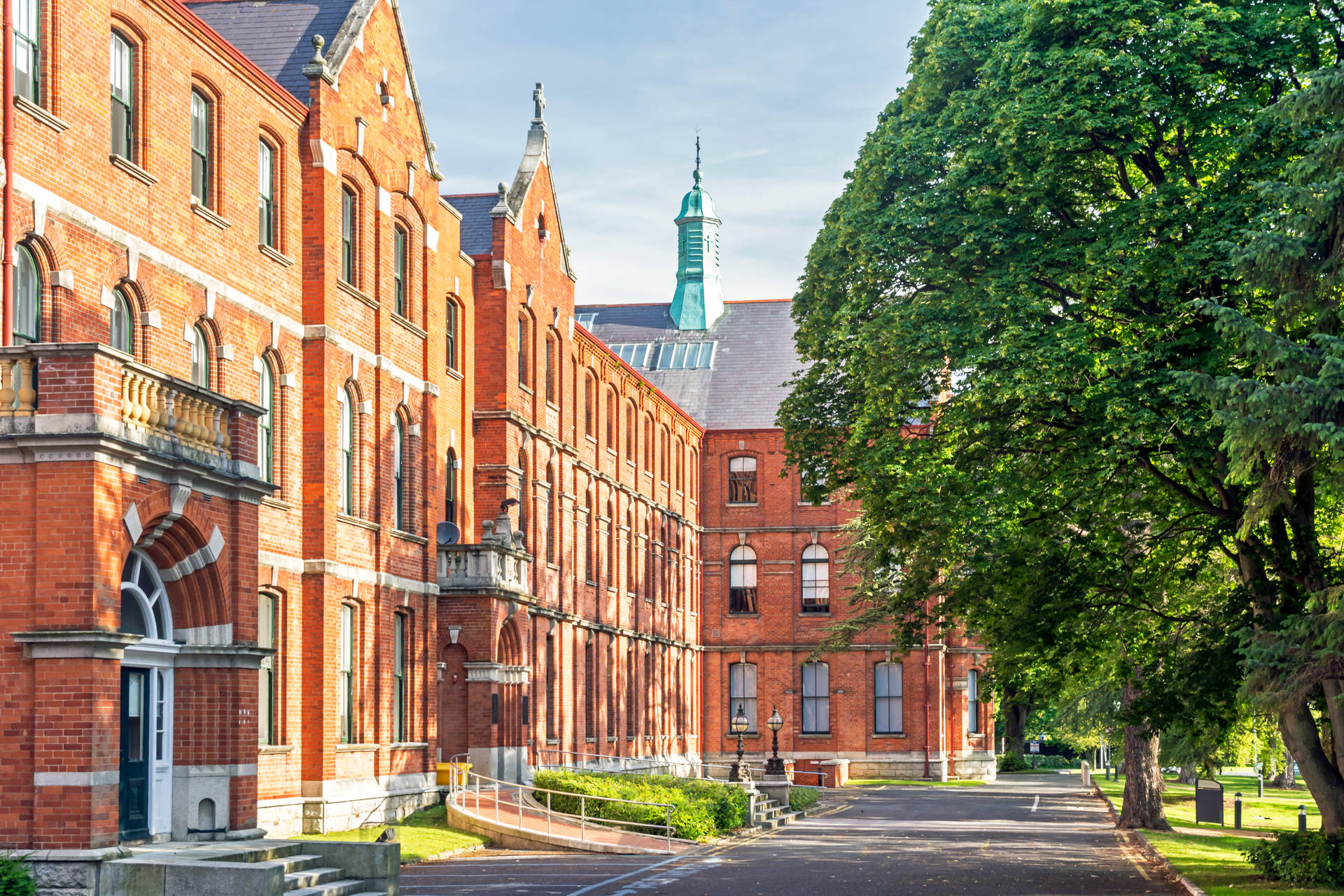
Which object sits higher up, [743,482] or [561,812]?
[743,482]

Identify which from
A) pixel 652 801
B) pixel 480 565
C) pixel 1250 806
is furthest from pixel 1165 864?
pixel 1250 806

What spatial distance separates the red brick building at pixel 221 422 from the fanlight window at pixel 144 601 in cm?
4

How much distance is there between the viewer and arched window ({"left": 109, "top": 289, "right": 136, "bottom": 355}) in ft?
69.8

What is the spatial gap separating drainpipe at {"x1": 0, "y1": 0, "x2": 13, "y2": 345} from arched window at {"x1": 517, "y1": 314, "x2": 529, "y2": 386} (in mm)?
19768

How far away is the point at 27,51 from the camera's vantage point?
63.3 feet

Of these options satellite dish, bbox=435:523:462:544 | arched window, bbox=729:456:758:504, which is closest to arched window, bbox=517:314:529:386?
satellite dish, bbox=435:523:462:544

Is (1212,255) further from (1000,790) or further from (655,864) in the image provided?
(1000,790)

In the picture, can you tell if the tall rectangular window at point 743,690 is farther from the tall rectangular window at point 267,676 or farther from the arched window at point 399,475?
the tall rectangular window at point 267,676

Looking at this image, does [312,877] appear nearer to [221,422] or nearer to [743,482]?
[221,422]

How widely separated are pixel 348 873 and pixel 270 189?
12.2m

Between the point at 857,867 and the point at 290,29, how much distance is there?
713 inches

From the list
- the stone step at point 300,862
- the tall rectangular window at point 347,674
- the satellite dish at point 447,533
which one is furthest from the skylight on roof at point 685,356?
the stone step at point 300,862

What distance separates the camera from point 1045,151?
21922 mm

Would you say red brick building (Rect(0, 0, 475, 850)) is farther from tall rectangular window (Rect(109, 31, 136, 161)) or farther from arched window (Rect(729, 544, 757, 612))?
arched window (Rect(729, 544, 757, 612))
